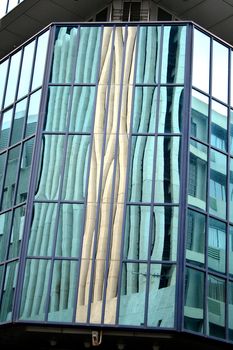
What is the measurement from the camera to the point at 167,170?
21.6m

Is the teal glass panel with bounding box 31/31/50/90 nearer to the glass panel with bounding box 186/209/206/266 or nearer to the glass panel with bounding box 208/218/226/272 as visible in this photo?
the glass panel with bounding box 186/209/206/266

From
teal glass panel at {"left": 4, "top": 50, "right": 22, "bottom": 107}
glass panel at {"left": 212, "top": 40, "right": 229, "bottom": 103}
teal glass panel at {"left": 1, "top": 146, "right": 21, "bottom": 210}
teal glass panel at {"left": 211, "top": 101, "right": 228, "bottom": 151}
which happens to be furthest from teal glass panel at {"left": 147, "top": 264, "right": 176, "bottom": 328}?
teal glass panel at {"left": 4, "top": 50, "right": 22, "bottom": 107}

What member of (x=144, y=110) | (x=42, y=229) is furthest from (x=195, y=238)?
(x=42, y=229)

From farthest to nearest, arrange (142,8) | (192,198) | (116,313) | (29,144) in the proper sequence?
(142,8) → (29,144) → (192,198) → (116,313)

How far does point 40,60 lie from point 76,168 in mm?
4568

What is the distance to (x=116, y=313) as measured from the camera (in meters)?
20.0

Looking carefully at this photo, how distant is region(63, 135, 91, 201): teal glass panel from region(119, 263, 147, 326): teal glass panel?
9.22 ft

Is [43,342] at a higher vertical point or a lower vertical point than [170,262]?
lower

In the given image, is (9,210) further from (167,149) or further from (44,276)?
(167,149)

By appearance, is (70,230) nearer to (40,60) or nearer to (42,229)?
(42,229)

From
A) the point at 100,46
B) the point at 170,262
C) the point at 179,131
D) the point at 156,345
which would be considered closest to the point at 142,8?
the point at 100,46

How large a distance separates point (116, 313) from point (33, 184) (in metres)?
4.96

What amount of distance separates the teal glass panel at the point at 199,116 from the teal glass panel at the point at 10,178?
5.91 meters

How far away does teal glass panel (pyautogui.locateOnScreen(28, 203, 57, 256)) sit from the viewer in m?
21.2
